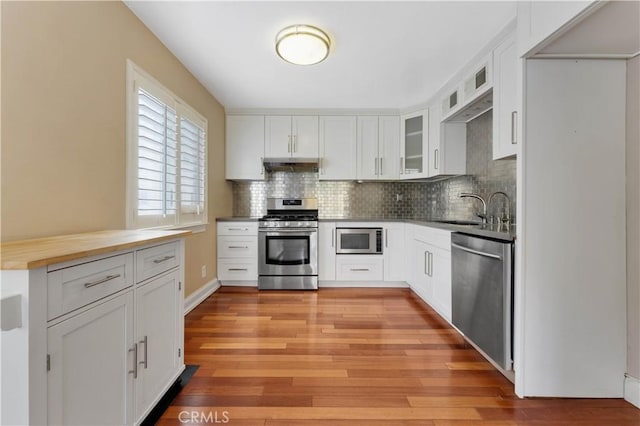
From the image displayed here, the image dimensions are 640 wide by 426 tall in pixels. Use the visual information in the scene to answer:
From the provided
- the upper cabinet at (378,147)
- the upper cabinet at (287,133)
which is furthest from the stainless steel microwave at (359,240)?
the upper cabinet at (287,133)

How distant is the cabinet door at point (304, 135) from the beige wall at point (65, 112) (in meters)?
2.01

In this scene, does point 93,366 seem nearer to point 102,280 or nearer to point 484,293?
point 102,280

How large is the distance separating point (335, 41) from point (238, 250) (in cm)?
265

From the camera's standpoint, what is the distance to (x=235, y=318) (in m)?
2.83

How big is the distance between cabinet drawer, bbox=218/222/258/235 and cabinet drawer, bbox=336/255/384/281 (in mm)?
1148

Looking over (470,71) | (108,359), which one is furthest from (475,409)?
(470,71)

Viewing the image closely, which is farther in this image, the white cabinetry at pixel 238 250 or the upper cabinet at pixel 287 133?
the upper cabinet at pixel 287 133

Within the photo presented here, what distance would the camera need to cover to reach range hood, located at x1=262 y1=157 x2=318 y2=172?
13.1 ft

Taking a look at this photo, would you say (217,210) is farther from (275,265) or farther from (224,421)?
(224,421)

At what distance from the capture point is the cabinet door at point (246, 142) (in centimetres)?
406

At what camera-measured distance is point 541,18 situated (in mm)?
1496

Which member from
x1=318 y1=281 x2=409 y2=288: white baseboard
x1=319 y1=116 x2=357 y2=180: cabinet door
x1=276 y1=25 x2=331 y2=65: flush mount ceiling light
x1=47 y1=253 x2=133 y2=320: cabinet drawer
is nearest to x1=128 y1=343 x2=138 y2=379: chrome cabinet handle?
x1=47 y1=253 x2=133 y2=320: cabinet drawer

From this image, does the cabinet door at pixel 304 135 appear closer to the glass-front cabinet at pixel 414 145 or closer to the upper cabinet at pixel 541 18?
the glass-front cabinet at pixel 414 145

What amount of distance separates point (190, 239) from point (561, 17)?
10.3ft
